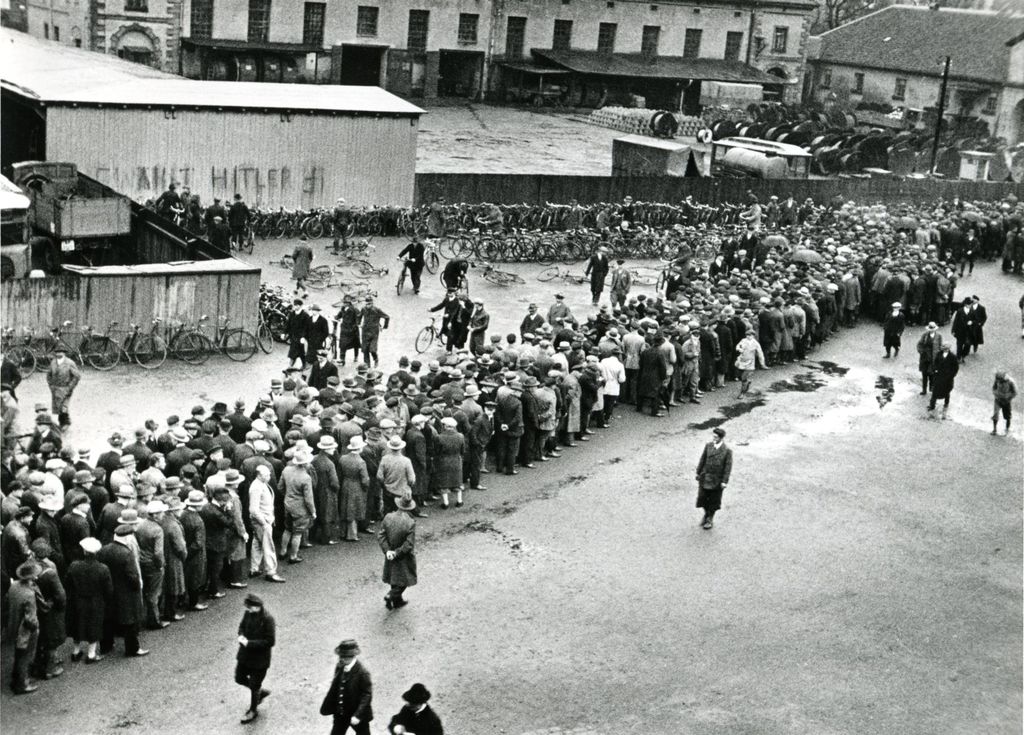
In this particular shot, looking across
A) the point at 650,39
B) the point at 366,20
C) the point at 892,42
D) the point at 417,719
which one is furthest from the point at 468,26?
the point at 417,719

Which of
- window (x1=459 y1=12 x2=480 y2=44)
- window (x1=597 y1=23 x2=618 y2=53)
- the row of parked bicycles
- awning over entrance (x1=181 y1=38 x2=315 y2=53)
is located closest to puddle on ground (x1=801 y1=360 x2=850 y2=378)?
the row of parked bicycles

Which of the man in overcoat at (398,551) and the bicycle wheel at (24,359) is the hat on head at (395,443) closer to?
the man in overcoat at (398,551)

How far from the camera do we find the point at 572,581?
16.5m

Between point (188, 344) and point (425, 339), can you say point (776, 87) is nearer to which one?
point (425, 339)

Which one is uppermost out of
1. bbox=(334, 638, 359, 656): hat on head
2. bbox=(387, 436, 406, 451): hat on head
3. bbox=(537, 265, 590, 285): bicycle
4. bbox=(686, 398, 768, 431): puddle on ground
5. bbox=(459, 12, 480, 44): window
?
bbox=(459, 12, 480, 44): window

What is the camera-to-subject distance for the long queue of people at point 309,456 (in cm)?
1361

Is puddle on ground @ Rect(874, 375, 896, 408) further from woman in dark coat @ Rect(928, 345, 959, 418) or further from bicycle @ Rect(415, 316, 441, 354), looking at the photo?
bicycle @ Rect(415, 316, 441, 354)

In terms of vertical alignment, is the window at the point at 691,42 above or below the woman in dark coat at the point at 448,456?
above

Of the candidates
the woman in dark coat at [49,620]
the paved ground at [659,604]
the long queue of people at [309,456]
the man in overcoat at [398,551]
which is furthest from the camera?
the man in overcoat at [398,551]

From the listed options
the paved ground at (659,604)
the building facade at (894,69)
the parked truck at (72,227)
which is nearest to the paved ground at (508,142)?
the building facade at (894,69)

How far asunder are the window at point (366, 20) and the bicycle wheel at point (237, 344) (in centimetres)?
4135

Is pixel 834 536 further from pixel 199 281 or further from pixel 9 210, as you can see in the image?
pixel 9 210

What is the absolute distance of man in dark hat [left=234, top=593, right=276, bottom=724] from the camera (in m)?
12.3

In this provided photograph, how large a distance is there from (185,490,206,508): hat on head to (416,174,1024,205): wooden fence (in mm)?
26283
